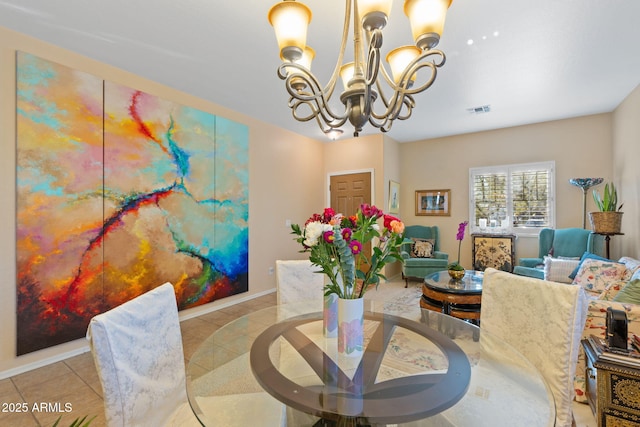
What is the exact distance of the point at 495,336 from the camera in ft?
4.72

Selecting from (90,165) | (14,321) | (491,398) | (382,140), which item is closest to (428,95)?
(382,140)

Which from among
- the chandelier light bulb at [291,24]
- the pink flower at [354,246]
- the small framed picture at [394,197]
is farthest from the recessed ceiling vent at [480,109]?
the pink flower at [354,246]

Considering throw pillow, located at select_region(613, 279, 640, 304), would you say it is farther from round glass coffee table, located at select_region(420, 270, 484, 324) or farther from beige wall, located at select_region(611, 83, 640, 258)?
beige wall, located at select_region(611, 83, 640, 258)

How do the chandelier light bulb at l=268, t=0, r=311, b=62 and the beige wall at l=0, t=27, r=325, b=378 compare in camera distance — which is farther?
the beige wall at l=0, t=27, r=325, b=378

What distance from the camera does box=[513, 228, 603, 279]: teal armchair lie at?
350 cm

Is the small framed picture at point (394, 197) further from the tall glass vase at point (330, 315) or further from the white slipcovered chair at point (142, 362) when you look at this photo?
the white slipcovered chair at point (142, 362)

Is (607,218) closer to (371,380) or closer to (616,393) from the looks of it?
(616,393)

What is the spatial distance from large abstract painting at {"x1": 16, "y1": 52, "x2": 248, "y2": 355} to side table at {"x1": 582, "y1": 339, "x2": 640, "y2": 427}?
11.5 ft

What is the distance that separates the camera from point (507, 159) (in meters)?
4.68

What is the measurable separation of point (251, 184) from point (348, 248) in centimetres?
327

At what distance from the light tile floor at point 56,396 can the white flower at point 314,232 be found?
1.85 meters

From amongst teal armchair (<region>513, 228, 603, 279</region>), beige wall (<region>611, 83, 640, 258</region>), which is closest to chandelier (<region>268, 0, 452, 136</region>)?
teal armchair (<region>513, 228, 603, 279</region>)

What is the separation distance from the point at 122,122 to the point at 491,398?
357cm

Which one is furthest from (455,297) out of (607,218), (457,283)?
(607,218)
